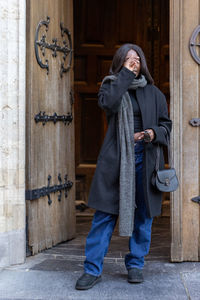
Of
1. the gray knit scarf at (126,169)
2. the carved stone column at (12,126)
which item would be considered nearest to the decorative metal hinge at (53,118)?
the carved stone column at (12,126)

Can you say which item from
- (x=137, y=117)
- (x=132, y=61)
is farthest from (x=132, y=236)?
(x=132, y=61)

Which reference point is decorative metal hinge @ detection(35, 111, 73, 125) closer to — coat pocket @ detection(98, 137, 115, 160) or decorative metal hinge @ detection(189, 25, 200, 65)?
coat pocket @ detection(98, 137, 115, 160)

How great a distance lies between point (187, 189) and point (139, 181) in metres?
0.66

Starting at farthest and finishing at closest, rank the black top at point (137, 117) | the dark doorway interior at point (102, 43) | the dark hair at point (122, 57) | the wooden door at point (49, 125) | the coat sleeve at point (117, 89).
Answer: the dark doorway interior at point (102, 43) → the wooden door at point (49, 125) → the black top at point (137, 117) → the dark hair at point (122, 57) → the coat sleeve at point (117, 89)

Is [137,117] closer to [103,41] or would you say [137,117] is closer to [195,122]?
[195,122]

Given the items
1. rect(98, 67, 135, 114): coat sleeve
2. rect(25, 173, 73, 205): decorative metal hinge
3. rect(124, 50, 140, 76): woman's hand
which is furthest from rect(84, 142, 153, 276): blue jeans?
rect(25, 173, 73, 205): decorative metal hinge

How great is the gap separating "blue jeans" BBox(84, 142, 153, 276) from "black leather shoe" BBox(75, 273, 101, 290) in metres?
0.03

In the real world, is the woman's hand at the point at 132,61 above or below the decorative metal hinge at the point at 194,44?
below

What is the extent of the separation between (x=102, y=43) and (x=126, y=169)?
3576mm

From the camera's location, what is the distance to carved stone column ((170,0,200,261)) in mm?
4191

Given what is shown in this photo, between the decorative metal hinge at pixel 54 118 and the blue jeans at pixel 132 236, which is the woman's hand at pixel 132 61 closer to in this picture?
the blue jeans at pixel 132 236

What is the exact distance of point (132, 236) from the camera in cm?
382

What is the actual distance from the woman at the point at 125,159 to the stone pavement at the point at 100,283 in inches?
4.6

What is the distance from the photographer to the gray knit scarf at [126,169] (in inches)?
141
